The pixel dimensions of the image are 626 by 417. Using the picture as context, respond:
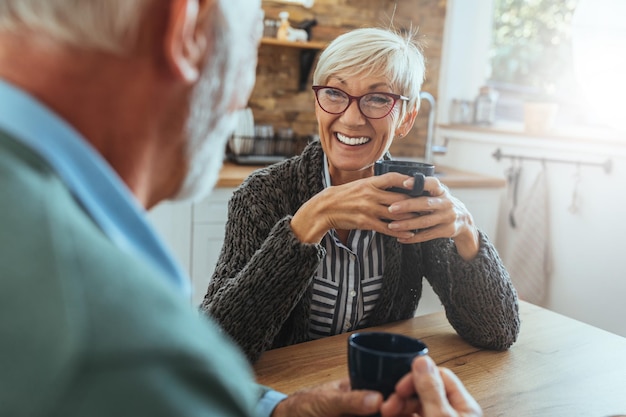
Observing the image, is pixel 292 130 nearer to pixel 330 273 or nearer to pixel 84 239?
pixel 330 273

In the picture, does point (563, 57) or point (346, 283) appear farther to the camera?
point (563, 57)

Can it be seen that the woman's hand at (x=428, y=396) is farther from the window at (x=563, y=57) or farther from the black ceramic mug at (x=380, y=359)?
the window at (x=563, y=57)

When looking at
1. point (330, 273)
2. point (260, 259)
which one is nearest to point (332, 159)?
point (330, 273)

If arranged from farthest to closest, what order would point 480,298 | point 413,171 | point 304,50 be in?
point 304,50 → point 480,298 → point 413,171

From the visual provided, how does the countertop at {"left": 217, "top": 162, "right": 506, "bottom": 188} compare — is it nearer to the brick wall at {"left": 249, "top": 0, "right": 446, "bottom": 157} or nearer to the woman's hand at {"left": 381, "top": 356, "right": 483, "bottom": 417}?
the brick wall at {"left": 249, "top": 0, "right": 446, "bottom": 157}

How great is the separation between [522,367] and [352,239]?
489mm

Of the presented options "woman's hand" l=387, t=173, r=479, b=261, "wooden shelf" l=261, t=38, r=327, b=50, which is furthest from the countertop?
"woman's hand" l=387, t=173, r=479, b=261

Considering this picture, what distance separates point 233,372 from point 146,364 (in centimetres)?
8

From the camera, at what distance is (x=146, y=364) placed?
1.37 ft

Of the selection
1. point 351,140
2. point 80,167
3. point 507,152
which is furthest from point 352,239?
point 507,152

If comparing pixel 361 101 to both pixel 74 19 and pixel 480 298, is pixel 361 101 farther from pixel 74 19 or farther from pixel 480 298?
pixel 74 19

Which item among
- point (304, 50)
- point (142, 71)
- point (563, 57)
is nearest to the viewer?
point (142, 71)

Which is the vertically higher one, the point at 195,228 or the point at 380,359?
the point at 380,359

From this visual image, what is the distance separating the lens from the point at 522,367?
123cm
